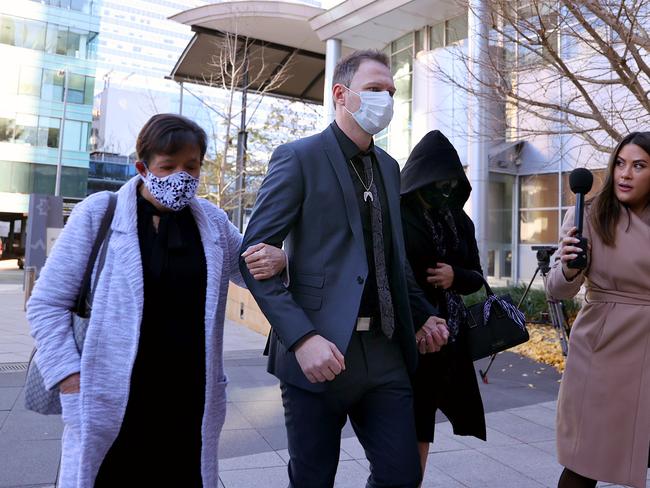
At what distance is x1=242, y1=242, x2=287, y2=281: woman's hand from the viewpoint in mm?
2027

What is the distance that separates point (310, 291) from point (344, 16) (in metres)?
20.7

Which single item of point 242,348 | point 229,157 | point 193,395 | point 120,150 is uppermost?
point 120,150

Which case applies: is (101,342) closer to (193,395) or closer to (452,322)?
(193,395)

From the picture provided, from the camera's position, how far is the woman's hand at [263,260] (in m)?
2.03

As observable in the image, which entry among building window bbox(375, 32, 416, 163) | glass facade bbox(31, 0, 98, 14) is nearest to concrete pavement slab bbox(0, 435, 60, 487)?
building window bbox(375, 32, 416, 163)

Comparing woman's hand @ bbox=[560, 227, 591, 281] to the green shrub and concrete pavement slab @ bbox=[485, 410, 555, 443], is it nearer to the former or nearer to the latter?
concrete pavement slab @ bbox=[485, 410, 555, 443]

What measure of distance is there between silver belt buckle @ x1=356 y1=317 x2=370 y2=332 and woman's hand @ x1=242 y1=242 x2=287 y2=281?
0.39 metres

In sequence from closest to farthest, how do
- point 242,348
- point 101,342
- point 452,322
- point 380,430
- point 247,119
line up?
point 101,342 < point 380,430 < point 452,322 < point 242,348 < point 247,119

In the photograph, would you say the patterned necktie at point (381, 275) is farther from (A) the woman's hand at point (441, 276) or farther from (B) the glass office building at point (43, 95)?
(B) the glass office building at point (43, 95)

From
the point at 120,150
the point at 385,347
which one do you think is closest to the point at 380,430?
the point at 385,347

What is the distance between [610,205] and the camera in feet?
9.30

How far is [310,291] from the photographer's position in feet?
7.04

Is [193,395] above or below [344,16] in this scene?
below

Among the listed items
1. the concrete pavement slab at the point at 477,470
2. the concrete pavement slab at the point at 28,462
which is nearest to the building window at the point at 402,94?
the concrete pavement slab at the point at 477,470
